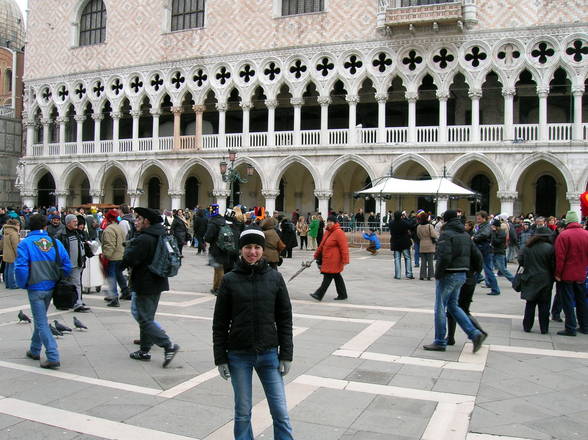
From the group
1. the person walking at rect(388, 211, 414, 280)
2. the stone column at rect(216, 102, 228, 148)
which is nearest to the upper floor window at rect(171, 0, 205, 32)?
the stone column at rect(216, 102, 228, 148)

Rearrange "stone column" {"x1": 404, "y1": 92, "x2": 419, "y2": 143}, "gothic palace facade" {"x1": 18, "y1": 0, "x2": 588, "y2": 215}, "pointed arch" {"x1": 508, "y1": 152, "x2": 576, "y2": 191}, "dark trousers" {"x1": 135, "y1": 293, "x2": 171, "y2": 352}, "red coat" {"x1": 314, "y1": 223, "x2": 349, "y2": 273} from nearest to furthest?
"dark trousers" {"x1": 135, "y1": 293, "x2": 171, "y2": 352} < "red coat" {"x1": 314, "y1": 223, "x2": 349, "y2": 273} < "pointed arch" {"x1": 508, "y1": 152, "x2": 576, "y2": 191} < "gothic palace facade" {"x1": 18, "y1": 0, "x2": 588, "y2": 215} < "stone column" {"x1": 404, "y1": 92, "x2": 419, "y2": 143}

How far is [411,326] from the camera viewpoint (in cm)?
884

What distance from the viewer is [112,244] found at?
1029cm

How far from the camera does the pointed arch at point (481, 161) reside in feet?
83.2

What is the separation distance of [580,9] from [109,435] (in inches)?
1006

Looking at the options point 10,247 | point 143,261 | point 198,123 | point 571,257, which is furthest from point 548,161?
point 143,261

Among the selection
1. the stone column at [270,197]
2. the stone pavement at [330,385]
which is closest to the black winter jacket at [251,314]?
the stone pavement at [330,385]

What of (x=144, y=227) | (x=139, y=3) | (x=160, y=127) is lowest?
(x=144, y=227)

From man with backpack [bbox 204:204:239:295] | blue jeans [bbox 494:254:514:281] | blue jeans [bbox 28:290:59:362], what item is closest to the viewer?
blue jeans [bbox 28:290:59:362]

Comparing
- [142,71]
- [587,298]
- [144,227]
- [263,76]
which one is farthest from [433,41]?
[144,227]

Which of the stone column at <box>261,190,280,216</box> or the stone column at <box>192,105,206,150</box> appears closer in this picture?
the stone column at <box>261,190,280,216</box>

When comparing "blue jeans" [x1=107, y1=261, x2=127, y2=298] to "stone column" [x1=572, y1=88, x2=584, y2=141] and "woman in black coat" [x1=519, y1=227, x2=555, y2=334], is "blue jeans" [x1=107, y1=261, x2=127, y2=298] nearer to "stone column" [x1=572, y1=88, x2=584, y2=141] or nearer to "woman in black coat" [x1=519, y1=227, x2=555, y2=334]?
"woman in black coat" [x1=519, y1=227, x2=555, y2=334]

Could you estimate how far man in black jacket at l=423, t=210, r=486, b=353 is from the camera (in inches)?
281

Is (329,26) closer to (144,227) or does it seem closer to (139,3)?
(139,3)
